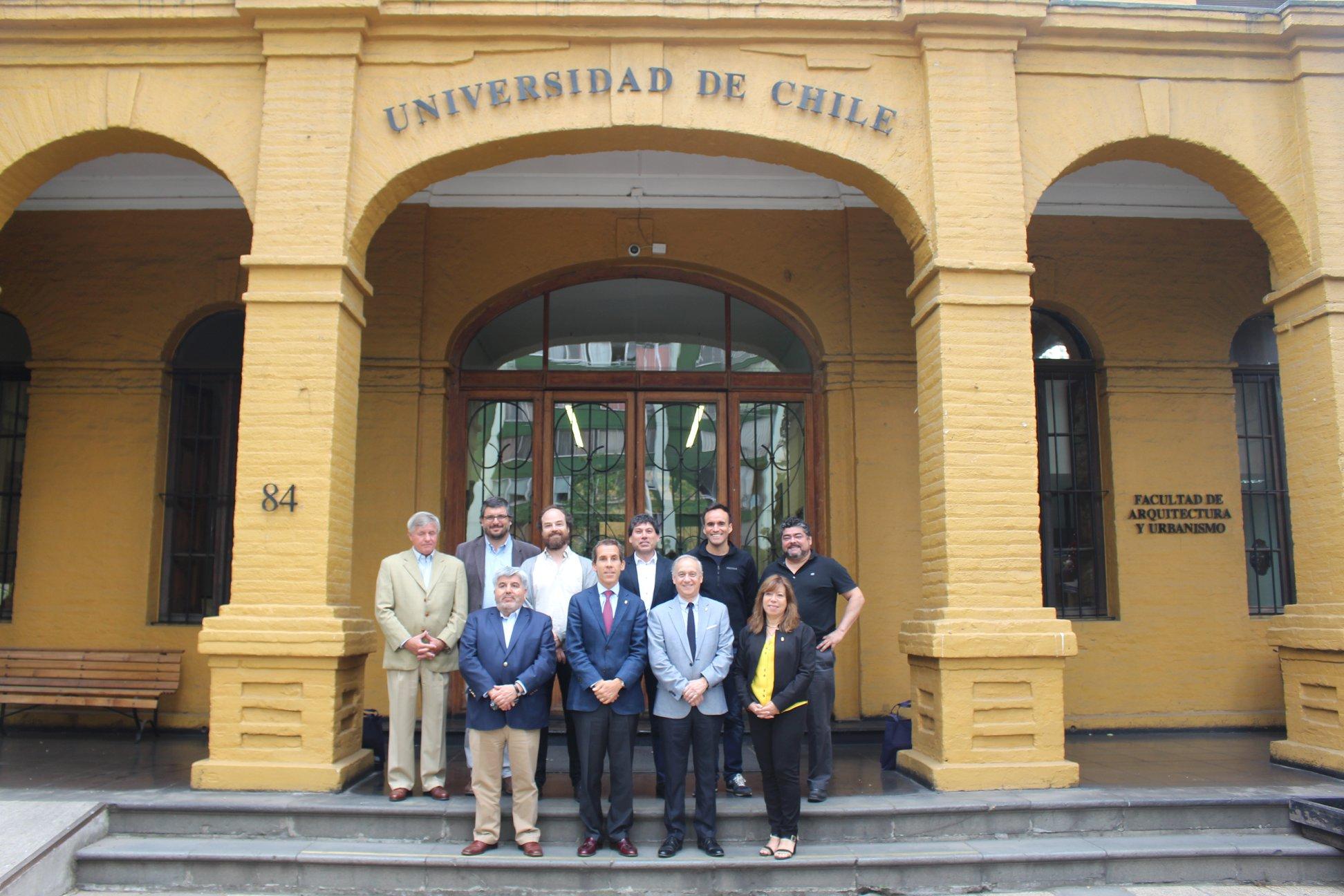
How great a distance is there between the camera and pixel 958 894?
18.2 feet

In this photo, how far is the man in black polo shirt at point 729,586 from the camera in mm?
6383

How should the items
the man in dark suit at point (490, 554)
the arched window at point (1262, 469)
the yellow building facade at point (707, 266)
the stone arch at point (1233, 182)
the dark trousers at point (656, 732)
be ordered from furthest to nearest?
the arched window at point (1262, 469) → the stone arch at point (1233, 182) → the yellow building facade at point (707, 266) → the man in dark suit at point (490, 554) → the dark trousers at point (656, 732)

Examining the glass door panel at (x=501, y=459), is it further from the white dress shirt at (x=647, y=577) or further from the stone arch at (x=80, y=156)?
the white dress shirt at (x=647, y=577)

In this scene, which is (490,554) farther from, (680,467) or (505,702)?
(680,467)

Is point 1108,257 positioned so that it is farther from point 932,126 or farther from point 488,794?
point 488,794

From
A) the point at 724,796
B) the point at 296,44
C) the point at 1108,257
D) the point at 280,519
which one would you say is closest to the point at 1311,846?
the point at 724,796

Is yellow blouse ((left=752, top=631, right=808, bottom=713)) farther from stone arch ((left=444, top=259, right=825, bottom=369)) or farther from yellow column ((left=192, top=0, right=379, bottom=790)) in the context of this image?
stone arch ((left=444, top=259, right=825, bottom=369))

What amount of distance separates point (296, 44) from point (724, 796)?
5.73 m

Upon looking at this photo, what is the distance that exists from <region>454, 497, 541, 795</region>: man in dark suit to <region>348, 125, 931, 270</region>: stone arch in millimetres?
2142

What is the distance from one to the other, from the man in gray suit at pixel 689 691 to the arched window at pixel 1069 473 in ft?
16.1

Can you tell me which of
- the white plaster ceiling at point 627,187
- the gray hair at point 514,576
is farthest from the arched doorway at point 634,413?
the gray hair at point 514,576

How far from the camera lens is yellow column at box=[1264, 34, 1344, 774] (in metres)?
7.07

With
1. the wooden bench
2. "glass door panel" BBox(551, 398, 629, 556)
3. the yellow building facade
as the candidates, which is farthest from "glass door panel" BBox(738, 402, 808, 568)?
the wooden bench

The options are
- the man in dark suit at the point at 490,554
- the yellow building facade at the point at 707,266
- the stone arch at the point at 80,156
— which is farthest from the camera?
the stone arch at the point at 80,156
